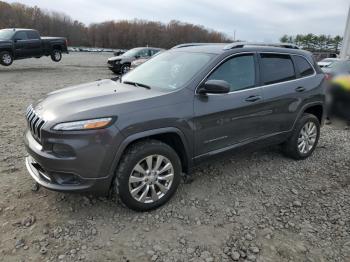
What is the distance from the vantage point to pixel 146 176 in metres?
3.25

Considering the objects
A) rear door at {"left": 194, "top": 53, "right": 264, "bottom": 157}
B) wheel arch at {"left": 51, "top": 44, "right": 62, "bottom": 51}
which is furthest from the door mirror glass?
wheel arch at {"left": 51, "top": 44, "right": 62, "bottom": 51}

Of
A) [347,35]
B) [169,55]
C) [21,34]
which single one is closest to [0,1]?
[21,34]

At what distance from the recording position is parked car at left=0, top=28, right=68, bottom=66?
15.7m

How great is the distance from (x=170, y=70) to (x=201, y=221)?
1832mm

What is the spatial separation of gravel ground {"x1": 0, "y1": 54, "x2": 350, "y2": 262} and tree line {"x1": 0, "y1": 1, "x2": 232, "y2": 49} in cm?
7332

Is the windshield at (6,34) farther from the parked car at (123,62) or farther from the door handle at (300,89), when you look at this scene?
the door handle at (300,89)

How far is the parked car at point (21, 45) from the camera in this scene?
15.7 m

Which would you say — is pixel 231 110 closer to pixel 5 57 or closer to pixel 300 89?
pixel 300 89

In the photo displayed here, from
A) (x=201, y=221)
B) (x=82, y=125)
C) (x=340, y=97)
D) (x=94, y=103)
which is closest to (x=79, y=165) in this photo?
(x=82, y=125)

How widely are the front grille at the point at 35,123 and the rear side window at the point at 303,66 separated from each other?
3.58 m

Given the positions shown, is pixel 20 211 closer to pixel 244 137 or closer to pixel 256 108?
pixel 244 137

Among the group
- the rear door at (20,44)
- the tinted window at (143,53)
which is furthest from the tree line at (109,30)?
the rear door at (20,44)

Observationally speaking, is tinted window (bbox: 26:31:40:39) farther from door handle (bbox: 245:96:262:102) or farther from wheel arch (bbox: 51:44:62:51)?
door handle (bbox: 245:96:262:102)

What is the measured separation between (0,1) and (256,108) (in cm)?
8849
